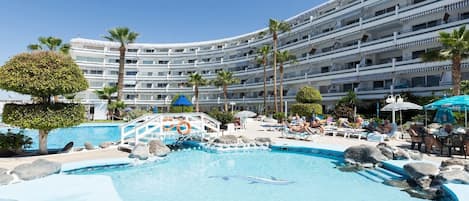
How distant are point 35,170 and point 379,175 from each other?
1156 centimetres

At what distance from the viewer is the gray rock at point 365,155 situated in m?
11.5

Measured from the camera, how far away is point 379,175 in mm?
10352

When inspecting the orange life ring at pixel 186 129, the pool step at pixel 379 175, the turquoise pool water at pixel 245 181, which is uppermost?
the orange life ring at pixel 186 129

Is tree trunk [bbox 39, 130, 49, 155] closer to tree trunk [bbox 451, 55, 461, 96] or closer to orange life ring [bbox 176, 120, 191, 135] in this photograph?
orange life ring [bbox 176, 120, 191, 135]

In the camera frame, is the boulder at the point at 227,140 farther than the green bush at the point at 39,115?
Yes

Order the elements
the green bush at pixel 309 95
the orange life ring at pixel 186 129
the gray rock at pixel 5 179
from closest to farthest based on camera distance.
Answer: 1. the gray rock at pixel 5 179
2. the orange life ring at pixel 186 129
3. the green bush at pixel 309 95

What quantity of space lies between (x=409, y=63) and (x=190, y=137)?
25765 mm

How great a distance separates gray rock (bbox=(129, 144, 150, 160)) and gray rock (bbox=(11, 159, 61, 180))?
3759 millimetres

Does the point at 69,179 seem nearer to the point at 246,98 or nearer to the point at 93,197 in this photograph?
the point at 93,197

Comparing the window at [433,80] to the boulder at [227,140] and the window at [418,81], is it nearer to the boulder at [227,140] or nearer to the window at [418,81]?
the window at [418,81]

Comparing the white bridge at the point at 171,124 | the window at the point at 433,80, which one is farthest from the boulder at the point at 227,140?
the window at the point at 433,80

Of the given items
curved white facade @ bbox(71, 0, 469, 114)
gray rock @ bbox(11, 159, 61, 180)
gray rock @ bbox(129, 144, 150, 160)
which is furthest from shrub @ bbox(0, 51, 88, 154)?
curved white facade @ bbox(71, 0, 469, 114)

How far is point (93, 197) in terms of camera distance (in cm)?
662

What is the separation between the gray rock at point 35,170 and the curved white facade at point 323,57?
32.8 metres
